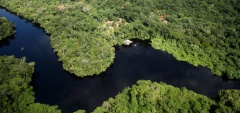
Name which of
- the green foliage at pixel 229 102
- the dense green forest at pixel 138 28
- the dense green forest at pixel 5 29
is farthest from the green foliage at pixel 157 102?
the dense green forest at pixel 5 29

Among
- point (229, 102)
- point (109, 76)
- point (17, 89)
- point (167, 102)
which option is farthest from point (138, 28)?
point (17, 89)

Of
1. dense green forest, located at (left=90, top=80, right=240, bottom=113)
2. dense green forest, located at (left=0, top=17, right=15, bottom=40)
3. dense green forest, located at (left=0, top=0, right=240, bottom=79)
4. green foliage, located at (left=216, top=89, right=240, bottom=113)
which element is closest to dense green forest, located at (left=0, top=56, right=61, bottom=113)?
dense green forest, located at (left=0, top=0, right=240, bottom=79)

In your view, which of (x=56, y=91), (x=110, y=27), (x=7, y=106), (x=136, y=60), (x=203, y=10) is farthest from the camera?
(x=203, y=10)

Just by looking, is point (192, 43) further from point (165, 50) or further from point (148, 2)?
point (148, 2)

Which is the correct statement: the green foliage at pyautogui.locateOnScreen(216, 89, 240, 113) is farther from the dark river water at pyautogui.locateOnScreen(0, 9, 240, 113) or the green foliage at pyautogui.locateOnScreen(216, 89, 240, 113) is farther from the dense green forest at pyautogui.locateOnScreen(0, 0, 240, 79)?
the dense green forest at pyautogui.locateOnScreen(0, 0, 240, 79)

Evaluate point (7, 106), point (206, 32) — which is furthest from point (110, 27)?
point (7, 106)
